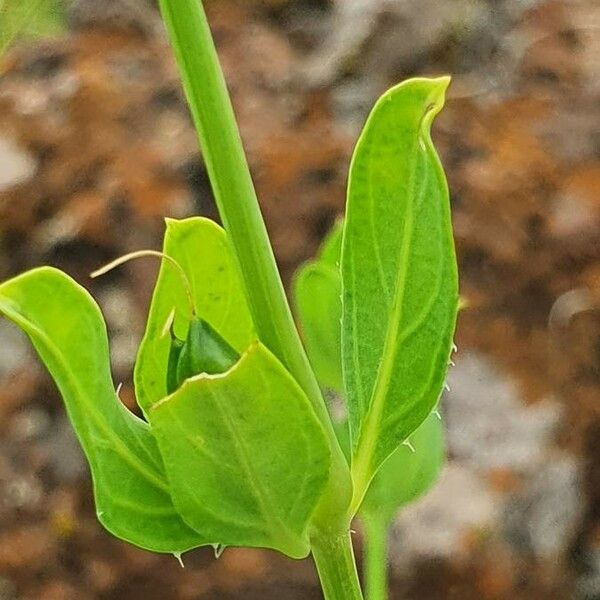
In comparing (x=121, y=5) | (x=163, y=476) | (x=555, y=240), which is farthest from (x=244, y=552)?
(x=121, y=5)

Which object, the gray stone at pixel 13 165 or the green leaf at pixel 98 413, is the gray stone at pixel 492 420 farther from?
the green leaf at pixel 98 413

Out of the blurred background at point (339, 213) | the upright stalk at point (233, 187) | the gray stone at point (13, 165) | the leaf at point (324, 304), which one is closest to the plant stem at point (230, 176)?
the upright stalk at point (233, 187)

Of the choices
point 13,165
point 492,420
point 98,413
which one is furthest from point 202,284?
point 13,165

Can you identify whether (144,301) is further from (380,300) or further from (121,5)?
(380,300)

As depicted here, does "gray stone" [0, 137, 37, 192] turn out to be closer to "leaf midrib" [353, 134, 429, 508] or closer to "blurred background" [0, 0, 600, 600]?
"blurred background" [0, 0, 600, 600]

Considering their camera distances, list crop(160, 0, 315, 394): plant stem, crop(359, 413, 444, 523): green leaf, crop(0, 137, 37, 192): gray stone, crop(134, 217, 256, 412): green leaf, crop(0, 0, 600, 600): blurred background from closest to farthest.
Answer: crop(160, 0, 315, 394): plant stem < crop(134, 217, 256, 412): green leaf < crop(359, 413, 444, 523): green leaf < crop(0, 0, 600, 600): blurred background < crop(0, 137, 37, 192): gray stone

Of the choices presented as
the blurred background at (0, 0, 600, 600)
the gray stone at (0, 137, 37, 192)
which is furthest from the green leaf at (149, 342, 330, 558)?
the gray stone at (0, 137, 37, 192)
